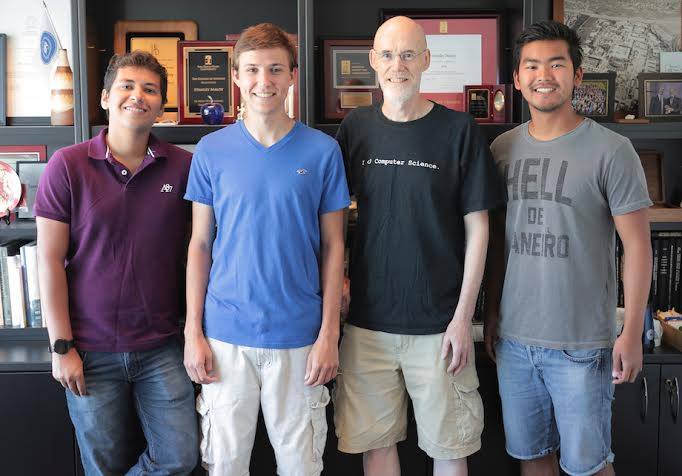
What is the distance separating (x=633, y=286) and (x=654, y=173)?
90 cm

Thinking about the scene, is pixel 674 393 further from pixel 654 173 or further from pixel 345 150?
pixel 345 150

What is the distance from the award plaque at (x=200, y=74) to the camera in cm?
253

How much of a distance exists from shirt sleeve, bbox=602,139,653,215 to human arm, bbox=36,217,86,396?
153cm

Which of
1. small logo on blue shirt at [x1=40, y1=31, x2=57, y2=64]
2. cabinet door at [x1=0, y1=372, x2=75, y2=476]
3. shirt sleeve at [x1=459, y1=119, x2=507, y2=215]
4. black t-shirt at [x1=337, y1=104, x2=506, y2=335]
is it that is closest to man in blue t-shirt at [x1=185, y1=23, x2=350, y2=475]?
black t-shirt at [x1=337, y1=104, x2=506, y2=335]

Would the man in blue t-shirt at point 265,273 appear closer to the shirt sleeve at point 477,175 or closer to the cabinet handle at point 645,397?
the shirt sleeve at point 477,175

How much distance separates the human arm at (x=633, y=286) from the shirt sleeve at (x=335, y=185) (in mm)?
761

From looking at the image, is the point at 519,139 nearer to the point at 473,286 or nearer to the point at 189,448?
the point at 473,286

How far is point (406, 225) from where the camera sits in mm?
2033

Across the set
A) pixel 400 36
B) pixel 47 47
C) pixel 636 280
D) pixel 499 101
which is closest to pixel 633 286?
pixel 636 280

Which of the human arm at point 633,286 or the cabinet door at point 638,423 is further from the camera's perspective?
the cabinet door at point 638,423

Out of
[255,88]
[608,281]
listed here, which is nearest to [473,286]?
[608,281]

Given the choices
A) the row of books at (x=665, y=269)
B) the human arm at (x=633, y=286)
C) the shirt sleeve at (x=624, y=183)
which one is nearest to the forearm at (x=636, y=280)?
the human arm at (x=633, y=286)

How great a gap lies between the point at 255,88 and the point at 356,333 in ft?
2.47

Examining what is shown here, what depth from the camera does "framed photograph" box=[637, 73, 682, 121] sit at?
261 centimetres
